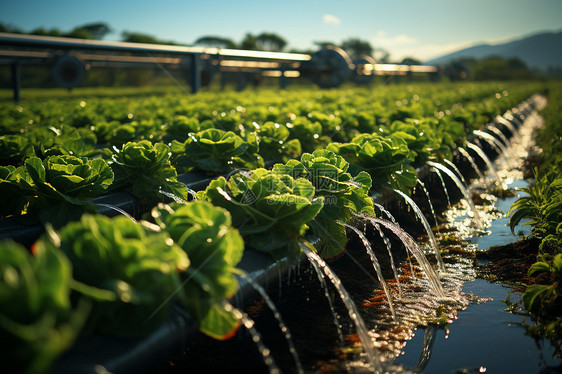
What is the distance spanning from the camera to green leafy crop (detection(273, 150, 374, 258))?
3141 mm

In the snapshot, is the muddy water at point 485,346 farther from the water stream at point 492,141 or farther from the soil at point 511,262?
the water stream at point 492,141

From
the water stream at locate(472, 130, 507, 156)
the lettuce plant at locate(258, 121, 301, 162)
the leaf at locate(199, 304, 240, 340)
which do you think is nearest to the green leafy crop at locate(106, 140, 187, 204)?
the lettuce plant at locate(258, 121, 301, 162)

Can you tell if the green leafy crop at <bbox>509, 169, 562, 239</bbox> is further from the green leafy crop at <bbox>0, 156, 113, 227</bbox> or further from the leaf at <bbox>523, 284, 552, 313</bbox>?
the green leafy crop at <bbox>0, 156, 113, 227</bbox>

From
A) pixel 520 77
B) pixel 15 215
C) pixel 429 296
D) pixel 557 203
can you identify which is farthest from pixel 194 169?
pixel 520 77

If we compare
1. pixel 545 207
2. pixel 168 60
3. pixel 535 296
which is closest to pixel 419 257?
pixel 535 296

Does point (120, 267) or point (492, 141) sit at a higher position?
point (120, 267)

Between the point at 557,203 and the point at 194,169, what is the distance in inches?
133

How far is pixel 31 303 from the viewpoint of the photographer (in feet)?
4.42

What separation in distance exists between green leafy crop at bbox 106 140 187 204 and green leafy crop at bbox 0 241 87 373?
2.32m

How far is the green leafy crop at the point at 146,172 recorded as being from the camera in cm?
372

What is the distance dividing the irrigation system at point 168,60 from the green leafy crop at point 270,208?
250 inches

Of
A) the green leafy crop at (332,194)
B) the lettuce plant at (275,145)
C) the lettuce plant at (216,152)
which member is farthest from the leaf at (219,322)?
the lettuce plant at (275,145)

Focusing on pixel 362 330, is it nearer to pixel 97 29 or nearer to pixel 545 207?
pixel 545 207

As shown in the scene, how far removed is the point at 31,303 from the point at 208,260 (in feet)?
2.55
